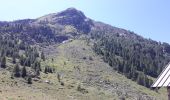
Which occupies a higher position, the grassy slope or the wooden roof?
the wooden roof

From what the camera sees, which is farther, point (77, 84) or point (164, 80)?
point (77, 84)

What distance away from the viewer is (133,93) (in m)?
145

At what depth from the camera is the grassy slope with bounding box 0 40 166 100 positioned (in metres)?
116

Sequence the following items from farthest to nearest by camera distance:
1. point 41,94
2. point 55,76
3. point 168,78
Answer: point 55,76
point 41,94
point 168,78

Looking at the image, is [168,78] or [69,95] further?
[69,95]

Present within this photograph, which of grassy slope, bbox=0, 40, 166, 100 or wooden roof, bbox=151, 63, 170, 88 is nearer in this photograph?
wooden roof, bbox=151, 63, 170, 88

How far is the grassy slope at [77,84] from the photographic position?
4550 inches

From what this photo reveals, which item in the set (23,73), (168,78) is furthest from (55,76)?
(168,78)

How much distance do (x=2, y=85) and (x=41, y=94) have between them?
1278 cm

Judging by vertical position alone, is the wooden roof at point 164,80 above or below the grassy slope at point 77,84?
above

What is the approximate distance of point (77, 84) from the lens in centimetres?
14262

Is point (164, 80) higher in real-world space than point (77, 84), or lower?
higher

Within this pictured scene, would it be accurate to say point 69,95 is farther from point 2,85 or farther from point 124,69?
point 124,69

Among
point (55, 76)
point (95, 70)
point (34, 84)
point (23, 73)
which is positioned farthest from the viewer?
point (95, 70)
